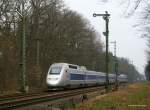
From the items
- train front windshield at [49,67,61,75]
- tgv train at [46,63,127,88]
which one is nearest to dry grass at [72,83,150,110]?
tgv train at [46,63,127,88]

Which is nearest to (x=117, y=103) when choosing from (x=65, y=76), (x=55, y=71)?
(x=65, y=76)

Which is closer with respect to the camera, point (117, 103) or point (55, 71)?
point (117, 103)

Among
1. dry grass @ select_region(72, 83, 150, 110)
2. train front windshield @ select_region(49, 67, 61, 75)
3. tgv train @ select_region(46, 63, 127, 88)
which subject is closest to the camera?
dry grass @ select_region(72, 83, 150, 110)

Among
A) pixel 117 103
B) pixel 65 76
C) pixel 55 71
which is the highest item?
pixel 55 71

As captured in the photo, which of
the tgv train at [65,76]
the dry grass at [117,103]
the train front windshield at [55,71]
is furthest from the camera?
the train front windshield at [55,71]

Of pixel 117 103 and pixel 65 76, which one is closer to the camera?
pixel 117 103

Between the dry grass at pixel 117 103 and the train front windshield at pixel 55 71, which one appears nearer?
the dry grass at pixel 117 103

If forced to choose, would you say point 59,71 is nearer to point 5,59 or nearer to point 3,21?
point 5,59

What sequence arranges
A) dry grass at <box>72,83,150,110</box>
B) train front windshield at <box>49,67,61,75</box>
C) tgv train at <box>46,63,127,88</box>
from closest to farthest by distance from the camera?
dry grass at <box>72,83,150,110</box>
tgv train at <box>46,63,127,88</box>
train front windshield at <box>49,67,61,75</box>

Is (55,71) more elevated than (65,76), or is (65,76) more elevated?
(55,71)

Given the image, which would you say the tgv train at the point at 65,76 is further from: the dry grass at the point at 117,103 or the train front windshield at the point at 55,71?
the dry grass at the point at 117,103

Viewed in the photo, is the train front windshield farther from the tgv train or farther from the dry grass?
the dry grass

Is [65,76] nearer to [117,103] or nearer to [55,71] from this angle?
[55,71]

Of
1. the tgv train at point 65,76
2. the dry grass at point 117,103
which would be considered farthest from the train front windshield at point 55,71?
the dry grass at point 117,103
